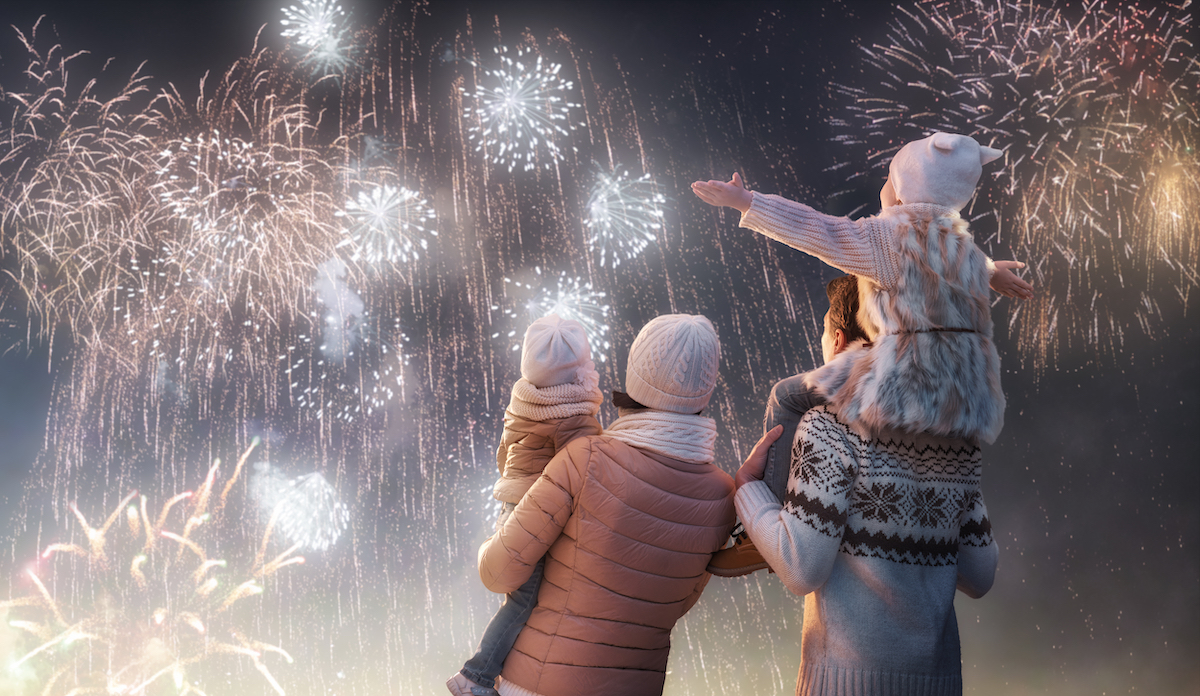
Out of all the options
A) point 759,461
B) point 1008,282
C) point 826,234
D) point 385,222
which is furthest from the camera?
point 385,222

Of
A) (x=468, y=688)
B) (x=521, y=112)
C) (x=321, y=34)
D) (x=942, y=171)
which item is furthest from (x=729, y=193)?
→ (x=321, y=34)

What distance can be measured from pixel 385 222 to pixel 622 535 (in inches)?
270

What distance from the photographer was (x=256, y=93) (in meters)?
7.80

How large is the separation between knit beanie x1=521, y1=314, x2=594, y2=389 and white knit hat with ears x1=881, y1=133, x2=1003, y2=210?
1.04 metres

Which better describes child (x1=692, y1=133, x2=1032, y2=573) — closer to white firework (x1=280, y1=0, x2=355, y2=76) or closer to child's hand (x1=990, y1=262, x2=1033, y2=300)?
child's hand (x1=990, y1=262, x2=1033, y2=300)

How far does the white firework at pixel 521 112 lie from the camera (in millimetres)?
7789

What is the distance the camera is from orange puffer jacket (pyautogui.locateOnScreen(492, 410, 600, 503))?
87.0 inches

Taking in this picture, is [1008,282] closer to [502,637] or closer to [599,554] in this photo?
[599,554]

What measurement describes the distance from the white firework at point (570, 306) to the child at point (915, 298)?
5640 millimetres

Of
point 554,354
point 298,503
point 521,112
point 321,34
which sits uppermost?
point 321,34

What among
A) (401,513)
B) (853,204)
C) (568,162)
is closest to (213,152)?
(568,162)

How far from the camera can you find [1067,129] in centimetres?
653

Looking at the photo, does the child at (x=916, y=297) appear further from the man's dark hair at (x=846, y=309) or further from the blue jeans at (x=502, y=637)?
the blue jeans at (x=502, y=637)

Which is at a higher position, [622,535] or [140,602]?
[622,535]
